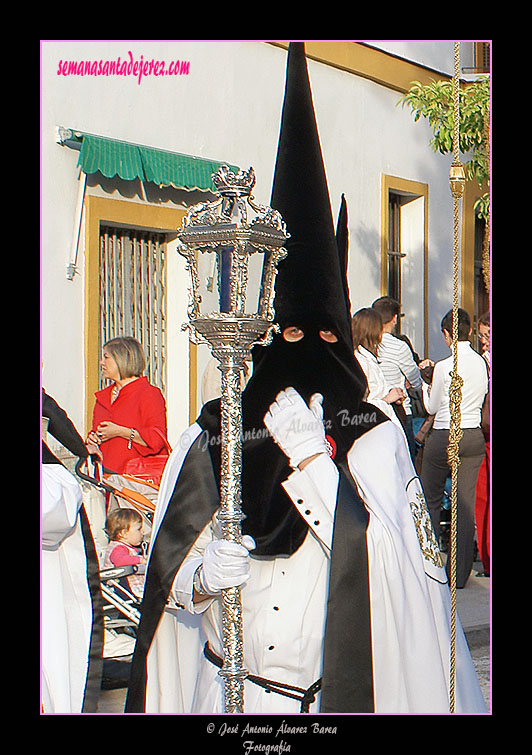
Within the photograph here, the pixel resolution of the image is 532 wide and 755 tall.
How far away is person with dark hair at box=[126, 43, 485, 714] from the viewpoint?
2.49 metres

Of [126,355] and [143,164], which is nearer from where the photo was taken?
[126,355]

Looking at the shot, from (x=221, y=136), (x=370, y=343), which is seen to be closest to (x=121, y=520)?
(x=370, y=343)

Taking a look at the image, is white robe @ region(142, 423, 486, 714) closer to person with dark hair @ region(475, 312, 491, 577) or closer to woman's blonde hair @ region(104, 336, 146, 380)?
woman's blonde hair @ region(104, 336, 146, 380)

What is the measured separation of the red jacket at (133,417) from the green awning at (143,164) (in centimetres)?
165

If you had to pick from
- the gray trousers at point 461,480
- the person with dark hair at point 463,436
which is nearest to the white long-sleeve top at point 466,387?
the person with dark hair at point 463,436

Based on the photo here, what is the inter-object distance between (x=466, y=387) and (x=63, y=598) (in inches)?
145

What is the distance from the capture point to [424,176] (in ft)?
30.7

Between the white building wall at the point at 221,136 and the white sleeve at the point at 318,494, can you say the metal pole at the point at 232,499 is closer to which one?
the white sleeve at the point at 318,494

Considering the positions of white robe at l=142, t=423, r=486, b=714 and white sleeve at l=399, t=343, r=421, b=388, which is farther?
white sleeve at l=399, t=343, r=421, b=388

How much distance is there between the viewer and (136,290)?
7.40m

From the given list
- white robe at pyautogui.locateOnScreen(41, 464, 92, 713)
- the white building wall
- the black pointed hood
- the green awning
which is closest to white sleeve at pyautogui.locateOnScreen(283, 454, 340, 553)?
the black pointed hood

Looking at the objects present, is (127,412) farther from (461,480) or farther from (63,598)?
(63,598)

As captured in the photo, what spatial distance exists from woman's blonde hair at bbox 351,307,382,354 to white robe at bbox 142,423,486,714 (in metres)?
3.14

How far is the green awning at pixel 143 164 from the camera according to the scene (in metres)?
6.57
